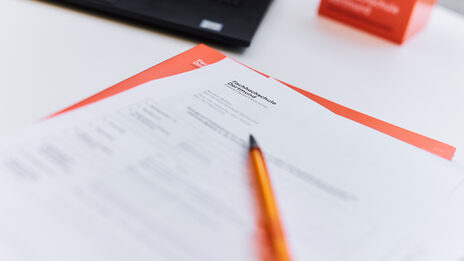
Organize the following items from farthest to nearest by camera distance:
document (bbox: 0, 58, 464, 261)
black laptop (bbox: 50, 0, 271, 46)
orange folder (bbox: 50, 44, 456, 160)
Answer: black laptop (bbox: 50, 0, 271, 46)
orange folder (bbox: 50, 44, 456, 160)
document (bbox: 0, 58, 464, 261)

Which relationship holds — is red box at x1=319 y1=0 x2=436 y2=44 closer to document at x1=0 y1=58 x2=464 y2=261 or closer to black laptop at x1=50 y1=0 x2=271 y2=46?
black laptop at x1=50 y1=0 x2=271 y2=46

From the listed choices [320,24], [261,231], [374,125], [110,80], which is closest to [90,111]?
[110,80]

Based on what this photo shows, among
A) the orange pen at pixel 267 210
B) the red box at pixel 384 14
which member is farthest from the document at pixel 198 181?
the red box at pixel 384 14

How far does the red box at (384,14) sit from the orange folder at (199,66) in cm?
23

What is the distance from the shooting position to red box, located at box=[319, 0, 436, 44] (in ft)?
2.14

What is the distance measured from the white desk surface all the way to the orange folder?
3cm

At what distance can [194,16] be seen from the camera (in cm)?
63

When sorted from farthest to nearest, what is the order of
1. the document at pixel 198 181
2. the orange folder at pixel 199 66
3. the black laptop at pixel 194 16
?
the black laptop at pixel 194 16
the orange folder at pixel 199 66
the document at pixel 198 181

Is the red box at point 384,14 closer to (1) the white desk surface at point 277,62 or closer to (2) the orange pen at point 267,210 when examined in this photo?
(1) the white desk surface at point 277,62

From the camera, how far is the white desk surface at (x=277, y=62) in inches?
20.0

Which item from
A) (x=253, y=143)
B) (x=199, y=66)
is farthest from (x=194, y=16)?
(x=253, y=143)

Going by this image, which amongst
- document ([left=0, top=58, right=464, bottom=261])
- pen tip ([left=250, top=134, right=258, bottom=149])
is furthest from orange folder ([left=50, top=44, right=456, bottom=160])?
pen tip ([left=250, top=134, right=258, bottom=149])

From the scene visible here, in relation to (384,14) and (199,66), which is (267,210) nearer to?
(199,66)

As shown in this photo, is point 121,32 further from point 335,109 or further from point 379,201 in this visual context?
point 379,201
